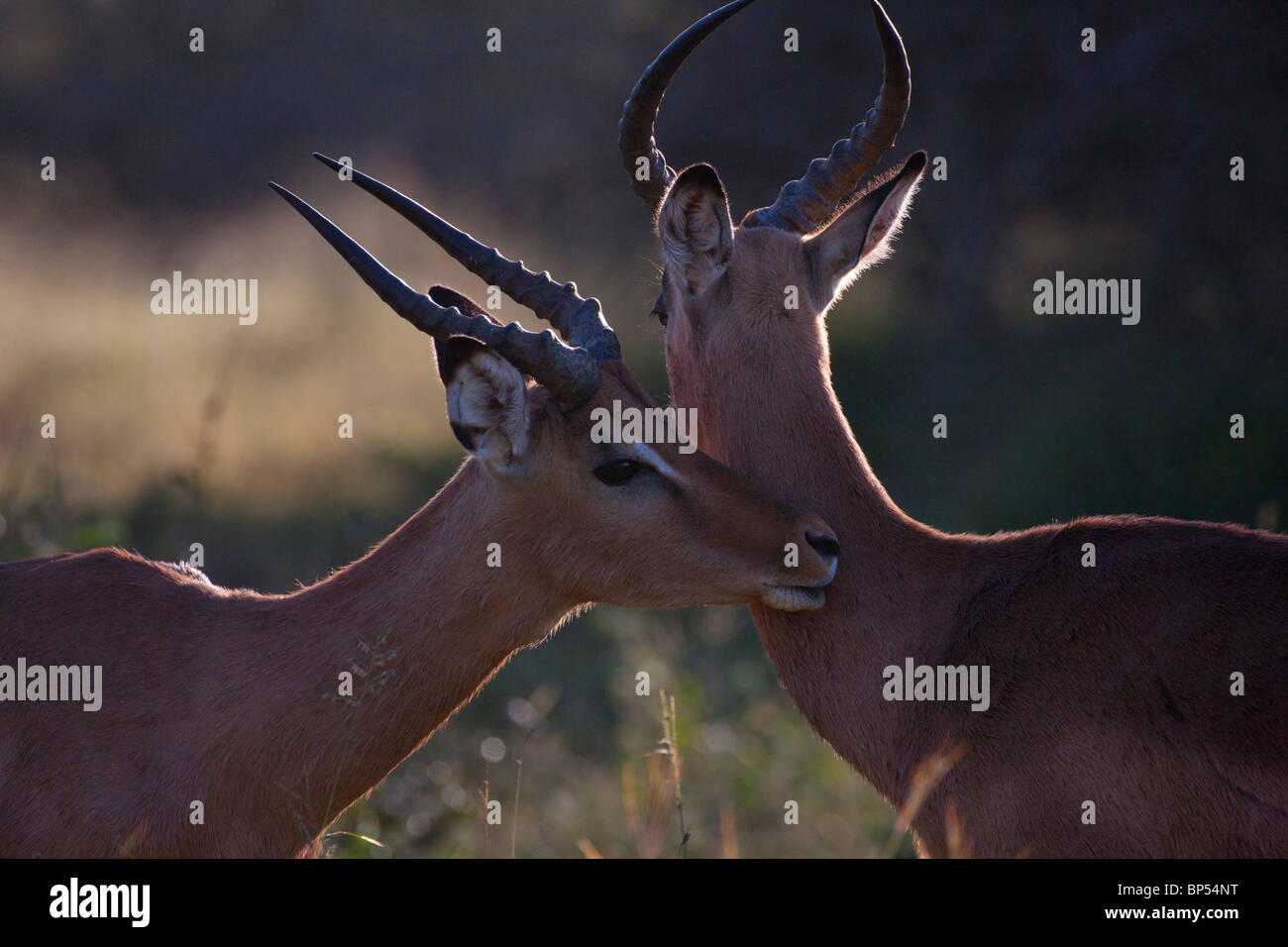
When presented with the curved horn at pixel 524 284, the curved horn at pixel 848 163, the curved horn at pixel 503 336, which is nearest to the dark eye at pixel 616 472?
the curved horn at pixel 503 336

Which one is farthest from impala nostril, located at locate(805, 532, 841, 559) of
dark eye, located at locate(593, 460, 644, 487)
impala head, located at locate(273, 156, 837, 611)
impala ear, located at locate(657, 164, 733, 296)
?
impala ear, located at locate(657, 164, 733, 296)

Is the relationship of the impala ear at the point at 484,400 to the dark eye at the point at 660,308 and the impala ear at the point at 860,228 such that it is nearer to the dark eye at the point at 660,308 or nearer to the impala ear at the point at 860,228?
the dark eye at the point at 660,308

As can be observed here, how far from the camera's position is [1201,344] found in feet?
46.9

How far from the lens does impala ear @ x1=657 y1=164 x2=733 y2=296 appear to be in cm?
527

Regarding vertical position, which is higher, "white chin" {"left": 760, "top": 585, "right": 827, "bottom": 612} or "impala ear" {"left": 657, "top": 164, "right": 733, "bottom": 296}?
"impala ear" {"left": 657, "top": 164, "right": 733, "bottom": 296}

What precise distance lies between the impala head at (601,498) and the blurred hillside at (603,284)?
266cm

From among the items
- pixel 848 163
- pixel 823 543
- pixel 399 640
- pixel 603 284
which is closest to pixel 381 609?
pixel 399 640

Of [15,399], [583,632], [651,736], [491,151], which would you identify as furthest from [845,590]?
[491,151]

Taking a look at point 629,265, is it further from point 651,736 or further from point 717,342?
point 717,342

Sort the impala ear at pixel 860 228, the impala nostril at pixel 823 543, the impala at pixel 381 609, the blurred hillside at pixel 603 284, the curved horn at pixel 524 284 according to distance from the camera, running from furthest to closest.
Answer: the blurred hillside at pixel 603 284, the impala ear at pixel 860 228, the curved horn at pixel 524 284, the impala nostril at pixel 823 543, the impala at pixel 381 609

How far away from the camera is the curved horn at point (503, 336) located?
4969mm

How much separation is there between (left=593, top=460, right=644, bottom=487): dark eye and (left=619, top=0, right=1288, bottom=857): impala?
492 millimetres

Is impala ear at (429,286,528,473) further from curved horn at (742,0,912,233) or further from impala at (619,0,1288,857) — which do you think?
curved horn at (742,0,912,233)

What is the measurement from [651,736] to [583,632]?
3.40 meters
